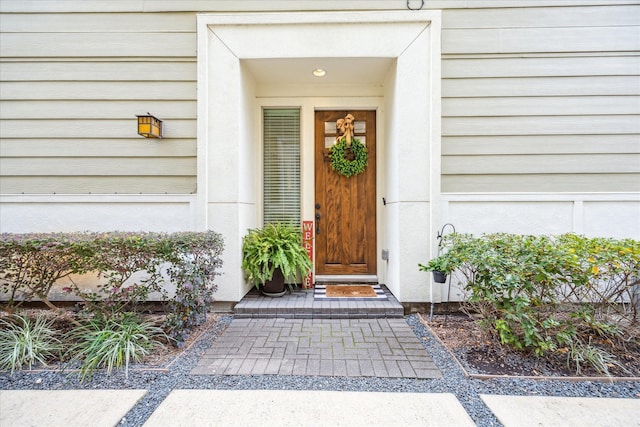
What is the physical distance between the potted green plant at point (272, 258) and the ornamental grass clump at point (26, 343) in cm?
169

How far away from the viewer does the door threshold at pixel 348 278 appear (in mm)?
4156

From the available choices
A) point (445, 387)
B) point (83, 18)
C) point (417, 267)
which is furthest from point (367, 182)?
point (83, 18)

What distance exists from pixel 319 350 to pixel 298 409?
72cm

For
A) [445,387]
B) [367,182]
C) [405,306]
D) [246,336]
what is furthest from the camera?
A: [367,182]

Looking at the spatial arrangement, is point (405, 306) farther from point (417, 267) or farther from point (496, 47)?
point (496, 47)

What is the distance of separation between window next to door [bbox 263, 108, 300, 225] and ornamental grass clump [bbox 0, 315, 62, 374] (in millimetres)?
Result: 2411

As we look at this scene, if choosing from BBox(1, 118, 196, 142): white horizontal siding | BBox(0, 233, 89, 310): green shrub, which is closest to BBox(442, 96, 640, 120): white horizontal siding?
BBox(1, 118, 196, 142): white horizontal siding

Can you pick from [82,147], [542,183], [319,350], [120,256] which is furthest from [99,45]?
[542,183]

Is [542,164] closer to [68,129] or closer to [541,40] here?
[541,40]

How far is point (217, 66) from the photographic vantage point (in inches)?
134

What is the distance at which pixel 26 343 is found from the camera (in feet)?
7.67

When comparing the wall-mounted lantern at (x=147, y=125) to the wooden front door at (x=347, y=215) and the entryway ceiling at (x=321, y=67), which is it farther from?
the wooden front door at (x=347, y=215)

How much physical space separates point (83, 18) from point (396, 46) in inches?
137

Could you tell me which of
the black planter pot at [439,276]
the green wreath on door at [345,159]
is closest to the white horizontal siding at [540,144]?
the green wreath on door at [345,159]
